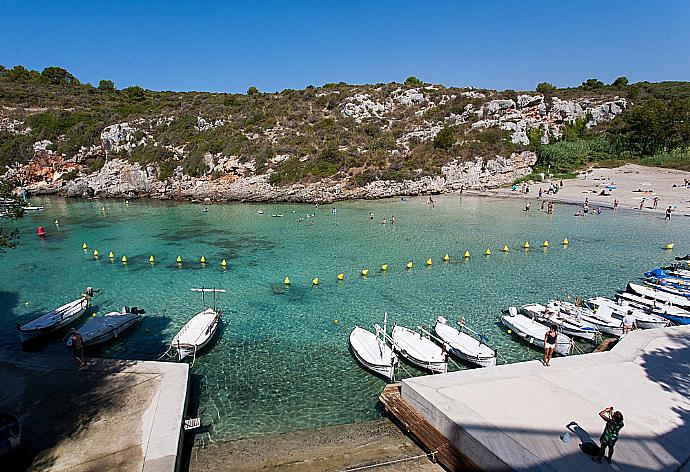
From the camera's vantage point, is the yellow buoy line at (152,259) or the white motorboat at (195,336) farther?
the yellow buoy line at (152,259)

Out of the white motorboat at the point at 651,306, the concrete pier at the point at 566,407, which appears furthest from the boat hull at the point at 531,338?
the white motorboat at the point at 651,306

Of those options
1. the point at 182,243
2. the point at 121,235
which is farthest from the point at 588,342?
the point at 121,235

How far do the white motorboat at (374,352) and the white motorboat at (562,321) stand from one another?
6839 millimetres

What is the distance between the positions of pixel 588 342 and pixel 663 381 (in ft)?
15.0

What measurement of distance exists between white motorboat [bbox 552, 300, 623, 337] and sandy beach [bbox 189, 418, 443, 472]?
33.1ft

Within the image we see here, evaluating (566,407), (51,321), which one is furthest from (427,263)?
(51,321)

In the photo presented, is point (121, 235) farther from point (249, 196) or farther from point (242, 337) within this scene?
point (242, 337)

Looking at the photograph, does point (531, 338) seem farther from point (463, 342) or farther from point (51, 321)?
point (51, 321)

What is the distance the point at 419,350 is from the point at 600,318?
26.1ft

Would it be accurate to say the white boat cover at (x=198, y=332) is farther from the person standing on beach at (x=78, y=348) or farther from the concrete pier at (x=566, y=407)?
the concrete pier at (x=566, y=407)

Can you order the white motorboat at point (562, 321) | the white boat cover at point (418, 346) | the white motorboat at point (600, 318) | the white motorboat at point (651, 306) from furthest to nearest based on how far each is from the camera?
the white motorboat at point (651, 306), the white motorboat at point (600, 318), the white motorboat at point (562, 321), the white boat cover at point (418, 346)

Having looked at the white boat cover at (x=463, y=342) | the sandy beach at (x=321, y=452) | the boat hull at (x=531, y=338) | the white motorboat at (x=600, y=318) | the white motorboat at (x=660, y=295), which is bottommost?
the sandy beach at (x=321, y=452)

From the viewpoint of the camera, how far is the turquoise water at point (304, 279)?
12.5 meters

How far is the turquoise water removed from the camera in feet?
40.9
